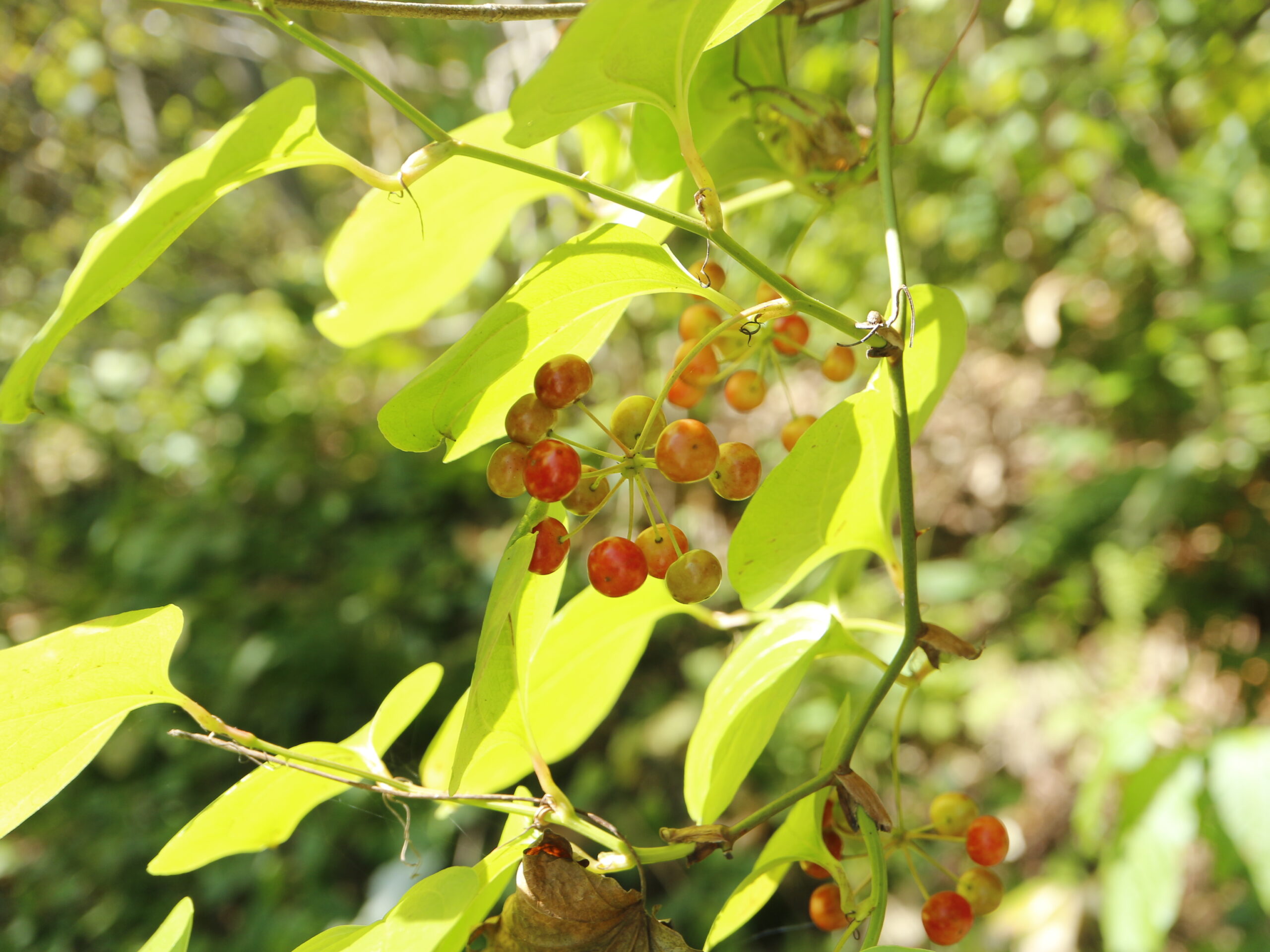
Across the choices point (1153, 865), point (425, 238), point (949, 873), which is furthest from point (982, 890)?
point (1153, 865)

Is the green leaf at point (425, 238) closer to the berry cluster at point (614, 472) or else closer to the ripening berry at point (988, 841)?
the berry cluster at point (614, 472)

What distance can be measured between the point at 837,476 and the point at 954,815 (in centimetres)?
33

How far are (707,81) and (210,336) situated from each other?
3.42 m

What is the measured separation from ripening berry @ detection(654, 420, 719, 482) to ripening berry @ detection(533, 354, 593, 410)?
0.06 m

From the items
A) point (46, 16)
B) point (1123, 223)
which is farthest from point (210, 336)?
point (1123, 223)

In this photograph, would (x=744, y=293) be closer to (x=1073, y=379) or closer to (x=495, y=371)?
(x=1073, y=379)

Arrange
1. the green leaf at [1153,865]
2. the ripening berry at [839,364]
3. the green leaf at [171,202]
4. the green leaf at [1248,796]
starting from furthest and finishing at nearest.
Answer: the green leaf at [1153,865], the green leaf at [1248,796], the ripening berry at [839,364], the green leaf at [171,202]

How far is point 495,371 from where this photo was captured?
0.42 meters

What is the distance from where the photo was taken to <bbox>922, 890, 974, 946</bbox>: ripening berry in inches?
24.0

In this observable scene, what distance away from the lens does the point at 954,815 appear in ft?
2.18

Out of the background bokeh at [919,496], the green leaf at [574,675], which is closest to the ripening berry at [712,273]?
the green leaf at [574,675]

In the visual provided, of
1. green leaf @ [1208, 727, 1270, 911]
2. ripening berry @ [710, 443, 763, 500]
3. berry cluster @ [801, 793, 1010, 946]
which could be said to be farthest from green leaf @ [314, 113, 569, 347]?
green leaf @ [1208, 727, 1270, 911]

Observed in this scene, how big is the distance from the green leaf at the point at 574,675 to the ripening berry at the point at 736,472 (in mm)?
105

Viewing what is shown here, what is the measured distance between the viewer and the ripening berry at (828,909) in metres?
0.60
